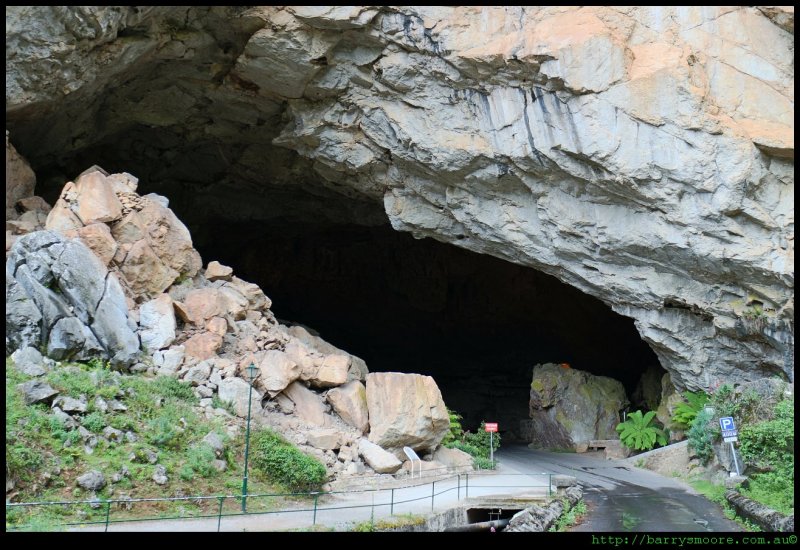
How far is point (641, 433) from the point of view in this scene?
28312 millimetres

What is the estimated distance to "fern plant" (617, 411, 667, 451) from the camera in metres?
27.9

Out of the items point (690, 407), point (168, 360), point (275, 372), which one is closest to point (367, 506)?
point (275, 372)

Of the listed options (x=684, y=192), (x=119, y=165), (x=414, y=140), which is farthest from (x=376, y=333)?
(x=684, y=192)

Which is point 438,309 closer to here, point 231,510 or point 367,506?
point 367,506

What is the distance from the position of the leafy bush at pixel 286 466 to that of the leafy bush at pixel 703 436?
12.0 m

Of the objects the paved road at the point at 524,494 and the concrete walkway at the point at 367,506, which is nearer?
the concrete walkway at the point at 367,506

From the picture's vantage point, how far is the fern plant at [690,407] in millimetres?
24250

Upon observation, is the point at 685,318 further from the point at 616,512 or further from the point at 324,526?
the point at 324,526

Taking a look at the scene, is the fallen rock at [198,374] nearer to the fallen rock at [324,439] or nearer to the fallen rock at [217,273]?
the fallen rock at [324,439]

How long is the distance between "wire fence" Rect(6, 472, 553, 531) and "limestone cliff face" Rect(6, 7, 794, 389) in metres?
8.22

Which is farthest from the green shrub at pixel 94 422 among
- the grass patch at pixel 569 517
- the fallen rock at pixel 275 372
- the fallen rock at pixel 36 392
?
the grass patch at pixel 569 517

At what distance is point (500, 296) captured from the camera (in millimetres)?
40344

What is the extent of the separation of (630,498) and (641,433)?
33.6ft

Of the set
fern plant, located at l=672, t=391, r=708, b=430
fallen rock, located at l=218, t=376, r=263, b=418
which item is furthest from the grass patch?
fern plant, located at l=672, t=391, r=708, b=430
